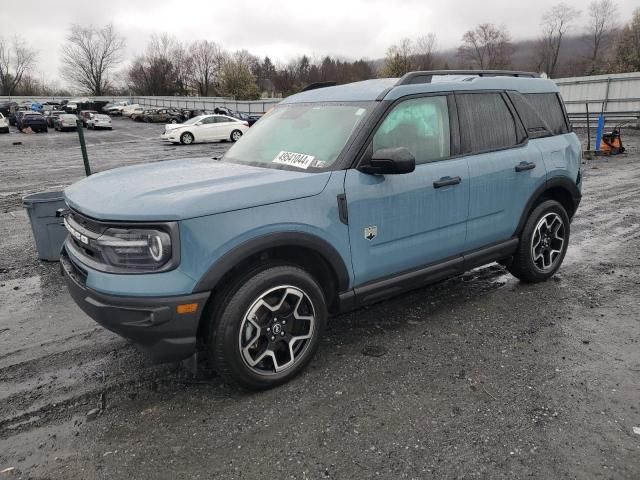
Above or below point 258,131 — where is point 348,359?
below

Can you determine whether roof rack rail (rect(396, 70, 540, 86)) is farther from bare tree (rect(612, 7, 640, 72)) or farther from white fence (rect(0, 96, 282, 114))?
bare tree (rect(612, 7, 640, 72))

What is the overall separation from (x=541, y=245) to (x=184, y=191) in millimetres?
3517

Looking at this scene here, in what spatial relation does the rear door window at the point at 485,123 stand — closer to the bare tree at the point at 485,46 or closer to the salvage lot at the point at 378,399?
the salvage lot at the point at 378,399

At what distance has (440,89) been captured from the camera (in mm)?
3803

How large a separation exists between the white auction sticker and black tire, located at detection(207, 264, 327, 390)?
74cm

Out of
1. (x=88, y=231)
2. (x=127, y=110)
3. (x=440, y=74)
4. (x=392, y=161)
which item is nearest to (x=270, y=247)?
(x=392, y=161)

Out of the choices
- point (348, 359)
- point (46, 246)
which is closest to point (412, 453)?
point (348, 359)

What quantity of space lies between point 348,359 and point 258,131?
6.73 ft

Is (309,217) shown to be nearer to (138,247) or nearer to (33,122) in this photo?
(138,247)

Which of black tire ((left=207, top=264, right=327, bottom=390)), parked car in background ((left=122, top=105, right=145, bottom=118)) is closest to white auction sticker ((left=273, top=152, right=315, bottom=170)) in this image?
black tire ((left=207, top=264, right=327, bottom=390))

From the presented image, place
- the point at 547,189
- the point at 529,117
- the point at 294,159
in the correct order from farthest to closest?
the point at 547,189 → the point at 529,117 → the point at 294,159

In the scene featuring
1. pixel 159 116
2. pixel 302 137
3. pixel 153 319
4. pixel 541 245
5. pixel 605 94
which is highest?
pixel 159 116

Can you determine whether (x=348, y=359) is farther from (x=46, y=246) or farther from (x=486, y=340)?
(x=46, y=246)

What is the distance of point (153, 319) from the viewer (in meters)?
2.63
